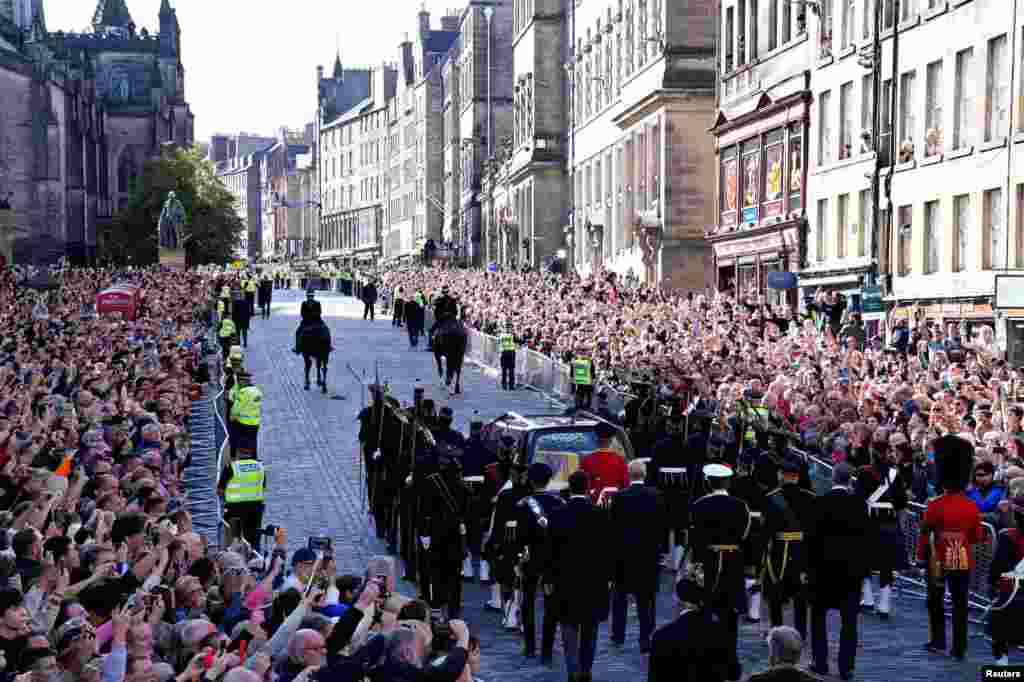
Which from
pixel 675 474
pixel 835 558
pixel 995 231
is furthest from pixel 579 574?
pixel 995 231

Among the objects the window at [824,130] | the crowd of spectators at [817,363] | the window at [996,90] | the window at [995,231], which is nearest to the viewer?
the crowd of spectators at [817,363]

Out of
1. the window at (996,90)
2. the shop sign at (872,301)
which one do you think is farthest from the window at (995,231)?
the shop sign at (872,301)

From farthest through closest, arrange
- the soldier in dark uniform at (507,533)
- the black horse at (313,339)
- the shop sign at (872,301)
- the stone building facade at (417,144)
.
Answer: the stone building facade at (417,144) < the black horse at (313,339) < the shop sign at (872,301) < the soldier in dark uniform at (507,533)

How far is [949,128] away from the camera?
111 ft

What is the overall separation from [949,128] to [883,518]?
69.7 feet

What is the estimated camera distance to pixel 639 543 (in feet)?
42.5

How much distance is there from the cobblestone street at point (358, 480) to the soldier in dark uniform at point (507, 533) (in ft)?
1.69

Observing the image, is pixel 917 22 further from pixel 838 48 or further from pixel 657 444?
pixel 657 444

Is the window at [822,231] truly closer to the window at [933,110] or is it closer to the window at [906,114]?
the window at [906,114]

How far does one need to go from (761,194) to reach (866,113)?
773cm

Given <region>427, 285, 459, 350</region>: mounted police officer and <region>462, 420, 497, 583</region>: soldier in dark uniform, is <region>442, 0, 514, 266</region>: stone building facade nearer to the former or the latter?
<region>427, 285, 459, 350</region>: mounted police officer

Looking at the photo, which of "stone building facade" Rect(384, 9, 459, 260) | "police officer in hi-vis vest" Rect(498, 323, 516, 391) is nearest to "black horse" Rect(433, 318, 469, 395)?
"police officer in hi-vis vest" Rect(498, 323, 516, 391)

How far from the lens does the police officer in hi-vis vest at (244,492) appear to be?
15.8 m

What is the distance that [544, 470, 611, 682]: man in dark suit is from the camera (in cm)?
1201
